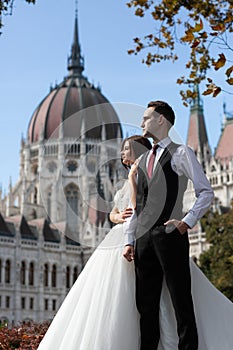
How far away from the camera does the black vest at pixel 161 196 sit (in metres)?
5.56

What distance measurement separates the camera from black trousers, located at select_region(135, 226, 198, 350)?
5406 mm

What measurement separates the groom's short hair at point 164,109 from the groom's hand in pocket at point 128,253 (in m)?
1.07

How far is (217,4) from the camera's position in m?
11.6

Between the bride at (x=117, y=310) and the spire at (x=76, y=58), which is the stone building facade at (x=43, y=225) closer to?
the spire at (x=76, y=58)

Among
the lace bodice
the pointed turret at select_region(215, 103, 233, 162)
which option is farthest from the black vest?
the pointed turret at select_region(215, 103, 233, 162)

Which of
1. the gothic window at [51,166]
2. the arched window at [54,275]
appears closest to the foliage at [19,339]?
the arched window at [54,275]

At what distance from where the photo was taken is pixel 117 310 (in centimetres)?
567

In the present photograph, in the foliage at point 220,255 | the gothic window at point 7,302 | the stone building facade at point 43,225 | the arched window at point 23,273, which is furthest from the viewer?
the arched window at point 23,273

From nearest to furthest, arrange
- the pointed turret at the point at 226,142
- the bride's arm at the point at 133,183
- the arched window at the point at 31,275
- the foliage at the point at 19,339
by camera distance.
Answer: the bride's arm at the point at 133,183, the foliage at the point at 19,339, the arched window at the point at 31,275, the pointed turret at the point at 226,142

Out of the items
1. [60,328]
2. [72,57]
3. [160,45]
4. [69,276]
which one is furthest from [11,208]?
[60,328]

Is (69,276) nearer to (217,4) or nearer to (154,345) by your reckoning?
(217,4)

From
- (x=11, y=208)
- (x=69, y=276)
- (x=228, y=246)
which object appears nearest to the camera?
(x=228, y=246)

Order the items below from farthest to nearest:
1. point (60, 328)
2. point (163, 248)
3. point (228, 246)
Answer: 1. point (228, 246)
2. point (60, 328)
3. point (163, 248)

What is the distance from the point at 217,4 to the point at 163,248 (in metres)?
7.12
